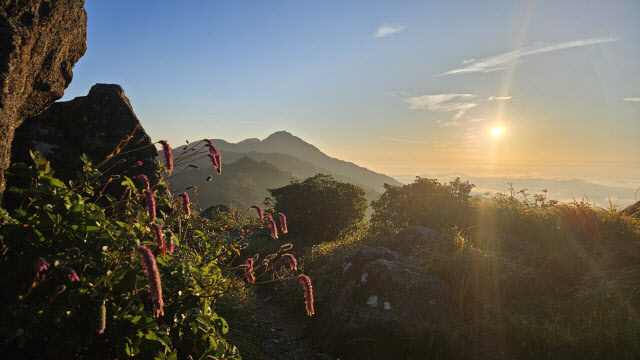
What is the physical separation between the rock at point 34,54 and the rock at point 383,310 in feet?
16.9

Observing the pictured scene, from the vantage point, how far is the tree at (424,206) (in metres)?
11.0

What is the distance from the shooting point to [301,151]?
121 m

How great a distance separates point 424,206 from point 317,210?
4.64 m

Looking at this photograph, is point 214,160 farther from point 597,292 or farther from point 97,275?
point 597,292

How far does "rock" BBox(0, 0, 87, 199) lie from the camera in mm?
3480

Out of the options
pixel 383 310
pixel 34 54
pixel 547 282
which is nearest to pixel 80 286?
pixel 34 54

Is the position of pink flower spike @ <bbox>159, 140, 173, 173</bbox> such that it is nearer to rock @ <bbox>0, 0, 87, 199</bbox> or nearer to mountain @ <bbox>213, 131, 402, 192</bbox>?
rock @ <bbox>0, 0, 87, 199</bbox>

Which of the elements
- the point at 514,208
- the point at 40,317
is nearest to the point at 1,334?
the point at 40,317

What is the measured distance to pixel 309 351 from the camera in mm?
6180

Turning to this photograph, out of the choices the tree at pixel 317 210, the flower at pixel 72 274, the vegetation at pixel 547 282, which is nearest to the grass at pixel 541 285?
the vegetation at pixel 547 282

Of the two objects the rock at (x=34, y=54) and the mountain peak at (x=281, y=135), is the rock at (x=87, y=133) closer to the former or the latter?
the rock at (x=34, y=54)

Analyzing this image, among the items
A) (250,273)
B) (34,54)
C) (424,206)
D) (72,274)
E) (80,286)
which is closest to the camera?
(72,274)

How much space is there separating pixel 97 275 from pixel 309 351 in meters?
4.59

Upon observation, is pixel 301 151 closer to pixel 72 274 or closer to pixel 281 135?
pixel 281 135
